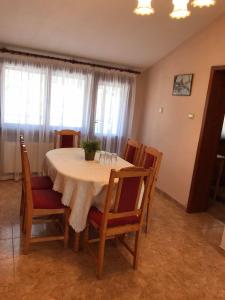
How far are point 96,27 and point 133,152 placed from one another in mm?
1741

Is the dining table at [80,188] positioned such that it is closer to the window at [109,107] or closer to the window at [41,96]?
the window at [41,96]

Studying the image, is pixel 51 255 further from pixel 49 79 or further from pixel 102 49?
pixel 102 49

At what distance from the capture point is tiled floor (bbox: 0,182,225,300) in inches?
75.4

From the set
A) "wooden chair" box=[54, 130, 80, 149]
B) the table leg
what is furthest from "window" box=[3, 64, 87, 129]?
the table leg

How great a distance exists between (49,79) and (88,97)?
2.32 feet

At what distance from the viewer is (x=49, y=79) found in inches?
155

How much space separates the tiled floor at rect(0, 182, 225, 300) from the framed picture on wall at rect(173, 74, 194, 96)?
2010 mm

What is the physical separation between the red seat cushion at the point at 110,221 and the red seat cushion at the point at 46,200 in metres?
0.32

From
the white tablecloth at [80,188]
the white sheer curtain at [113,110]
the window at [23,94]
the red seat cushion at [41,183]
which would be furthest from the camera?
the white sheer curtain at [113,110]

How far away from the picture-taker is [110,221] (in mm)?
2057

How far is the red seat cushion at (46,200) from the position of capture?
88.6 inches

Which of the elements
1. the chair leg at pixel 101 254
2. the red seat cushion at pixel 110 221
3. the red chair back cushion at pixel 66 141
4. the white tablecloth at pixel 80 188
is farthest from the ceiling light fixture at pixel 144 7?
the red chair back cushion at pixel 66 141

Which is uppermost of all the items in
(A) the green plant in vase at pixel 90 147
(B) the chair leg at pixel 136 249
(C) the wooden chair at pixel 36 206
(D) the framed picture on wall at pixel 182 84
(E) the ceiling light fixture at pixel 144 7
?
(E) the ceiling light fixture at pixel 144 7

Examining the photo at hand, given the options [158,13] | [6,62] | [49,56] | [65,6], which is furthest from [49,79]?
[158,13]
